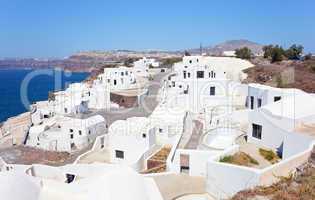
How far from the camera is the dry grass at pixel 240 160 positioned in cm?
1527

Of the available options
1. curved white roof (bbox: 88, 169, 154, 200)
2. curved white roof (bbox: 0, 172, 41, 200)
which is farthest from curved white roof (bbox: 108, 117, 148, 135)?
curved white roof (bbox: 0, 172, 41, 200)

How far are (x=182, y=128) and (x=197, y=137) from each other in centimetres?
172

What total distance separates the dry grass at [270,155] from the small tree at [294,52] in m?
40.4

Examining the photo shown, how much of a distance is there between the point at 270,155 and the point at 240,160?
7.17 feet

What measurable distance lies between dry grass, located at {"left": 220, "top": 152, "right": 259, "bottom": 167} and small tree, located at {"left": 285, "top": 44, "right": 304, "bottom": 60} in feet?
138

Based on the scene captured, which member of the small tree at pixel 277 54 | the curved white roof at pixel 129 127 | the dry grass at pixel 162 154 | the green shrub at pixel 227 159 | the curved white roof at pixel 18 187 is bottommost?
the dry grass at pixel 162 154

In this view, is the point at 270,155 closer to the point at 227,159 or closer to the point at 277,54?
the point at 227,159

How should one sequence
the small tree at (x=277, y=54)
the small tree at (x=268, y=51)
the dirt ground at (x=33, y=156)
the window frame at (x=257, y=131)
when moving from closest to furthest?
the window frame at (x=257, y=131) → the dirt ground at (x=33, y=156) → the small tree at (x=277, y=54) → the small tree at (x=268, y=51)

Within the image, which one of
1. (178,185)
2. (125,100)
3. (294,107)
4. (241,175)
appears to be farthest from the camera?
(125,100)

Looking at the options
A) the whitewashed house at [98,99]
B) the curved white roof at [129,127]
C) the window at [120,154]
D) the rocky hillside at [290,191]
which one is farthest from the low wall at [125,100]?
the rocky hillside at [290,191]

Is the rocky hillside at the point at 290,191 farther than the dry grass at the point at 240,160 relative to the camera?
No

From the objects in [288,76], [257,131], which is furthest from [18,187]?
[288,76]

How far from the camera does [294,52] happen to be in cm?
5422

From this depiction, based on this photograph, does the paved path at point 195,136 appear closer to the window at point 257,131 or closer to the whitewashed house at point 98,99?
the window at point 257,131
